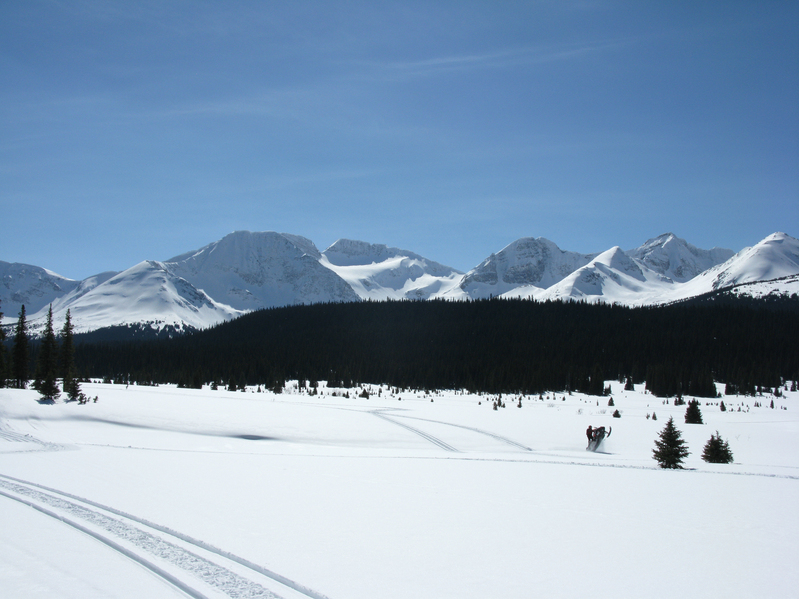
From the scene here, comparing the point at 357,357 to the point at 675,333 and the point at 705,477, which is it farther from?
the point at 705,477

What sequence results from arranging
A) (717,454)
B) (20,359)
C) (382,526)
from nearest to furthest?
1. (382,526)
2. (717,454)
3. (20,359)

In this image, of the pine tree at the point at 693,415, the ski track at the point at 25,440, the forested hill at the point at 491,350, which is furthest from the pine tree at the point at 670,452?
the forested hill at the point at 491,350

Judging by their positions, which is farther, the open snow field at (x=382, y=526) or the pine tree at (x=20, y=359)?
the pine tree at (x=20, y=359)

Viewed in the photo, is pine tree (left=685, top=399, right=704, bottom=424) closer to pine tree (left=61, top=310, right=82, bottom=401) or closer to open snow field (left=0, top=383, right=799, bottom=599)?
open snow field (left=0, top=383, right=799, bottom=599)

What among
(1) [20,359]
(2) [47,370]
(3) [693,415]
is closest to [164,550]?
(2) [47,370]

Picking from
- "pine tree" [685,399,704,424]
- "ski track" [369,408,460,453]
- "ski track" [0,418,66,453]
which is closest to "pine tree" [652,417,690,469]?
"ski track" [369,408,460,453]

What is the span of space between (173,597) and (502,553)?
4.54 m

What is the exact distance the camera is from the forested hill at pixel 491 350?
246ft

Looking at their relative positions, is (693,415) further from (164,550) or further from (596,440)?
(164,550)

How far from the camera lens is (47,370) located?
32562mm

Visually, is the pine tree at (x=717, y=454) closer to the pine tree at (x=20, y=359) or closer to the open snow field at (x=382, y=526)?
the open snow field at (x=382, y=526)

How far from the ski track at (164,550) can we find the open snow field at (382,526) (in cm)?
3

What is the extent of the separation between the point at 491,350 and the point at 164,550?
9180cm

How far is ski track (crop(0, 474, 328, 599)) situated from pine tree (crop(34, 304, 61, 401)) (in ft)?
67.7
